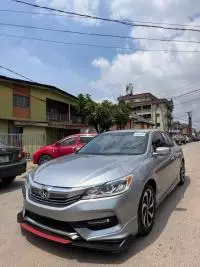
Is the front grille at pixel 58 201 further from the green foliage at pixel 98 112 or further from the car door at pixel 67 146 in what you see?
the green foliage at pixel 98 112

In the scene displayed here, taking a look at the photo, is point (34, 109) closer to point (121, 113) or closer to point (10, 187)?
point (121, 113)

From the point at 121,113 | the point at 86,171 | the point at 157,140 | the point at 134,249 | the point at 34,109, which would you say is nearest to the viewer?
the point at 134,249

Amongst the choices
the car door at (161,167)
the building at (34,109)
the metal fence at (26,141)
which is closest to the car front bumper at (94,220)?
the car door at (161,167)

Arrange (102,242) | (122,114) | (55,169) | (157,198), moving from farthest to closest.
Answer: (122,114) → (157,198) → (55,169) → (102,242)

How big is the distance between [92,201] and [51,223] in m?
0.64

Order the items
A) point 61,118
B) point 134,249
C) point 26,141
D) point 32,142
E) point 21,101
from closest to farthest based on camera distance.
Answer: point 134,249 → point 26,141 → point 32,142 → point 21,101 → point 61,118

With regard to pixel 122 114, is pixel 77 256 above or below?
below

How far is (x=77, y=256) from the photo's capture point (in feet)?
11.7

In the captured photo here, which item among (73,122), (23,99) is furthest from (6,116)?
(73,122)

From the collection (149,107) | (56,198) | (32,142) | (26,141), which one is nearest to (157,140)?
(56,198)

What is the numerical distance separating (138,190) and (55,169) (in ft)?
4.02

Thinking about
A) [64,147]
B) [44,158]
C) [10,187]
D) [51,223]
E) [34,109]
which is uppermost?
[34,109]

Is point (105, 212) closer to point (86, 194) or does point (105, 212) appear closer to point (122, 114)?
Answer: point (86, 194)

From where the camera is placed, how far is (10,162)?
7.86 m
